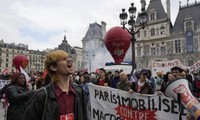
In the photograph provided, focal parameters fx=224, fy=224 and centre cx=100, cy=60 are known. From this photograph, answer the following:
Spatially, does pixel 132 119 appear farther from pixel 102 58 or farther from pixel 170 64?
pixel 102 58

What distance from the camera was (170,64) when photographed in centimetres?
1561

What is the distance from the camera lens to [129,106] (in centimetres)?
519

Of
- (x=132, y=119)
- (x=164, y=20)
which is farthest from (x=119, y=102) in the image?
(x=164, y=20)

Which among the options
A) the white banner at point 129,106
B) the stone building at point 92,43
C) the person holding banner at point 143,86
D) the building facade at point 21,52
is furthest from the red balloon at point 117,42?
the building facade at point 21,52

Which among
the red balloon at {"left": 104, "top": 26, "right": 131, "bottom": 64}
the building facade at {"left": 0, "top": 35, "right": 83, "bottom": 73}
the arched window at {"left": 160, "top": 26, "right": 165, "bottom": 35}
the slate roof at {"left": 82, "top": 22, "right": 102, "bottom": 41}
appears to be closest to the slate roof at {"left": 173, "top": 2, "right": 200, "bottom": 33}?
the arched window at {"left": 160, "top": 26, "right": 165, "bottom": 35}

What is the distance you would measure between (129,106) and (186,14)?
148ft

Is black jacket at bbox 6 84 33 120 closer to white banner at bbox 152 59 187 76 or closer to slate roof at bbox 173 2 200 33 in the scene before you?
white banner at bbox 152 59 187 76

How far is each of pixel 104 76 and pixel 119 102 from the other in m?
2.24

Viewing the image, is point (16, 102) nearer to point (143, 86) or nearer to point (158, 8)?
point (143, 86)

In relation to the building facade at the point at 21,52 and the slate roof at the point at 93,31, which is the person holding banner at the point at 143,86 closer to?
the slate roof at the point at 93,31

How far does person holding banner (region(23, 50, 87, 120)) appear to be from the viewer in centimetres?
208

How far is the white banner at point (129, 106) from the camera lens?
4574mm

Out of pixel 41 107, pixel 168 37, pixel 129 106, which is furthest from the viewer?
pixel 168 37

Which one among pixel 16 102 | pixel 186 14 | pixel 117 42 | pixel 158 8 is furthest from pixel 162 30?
pixel 16 102
